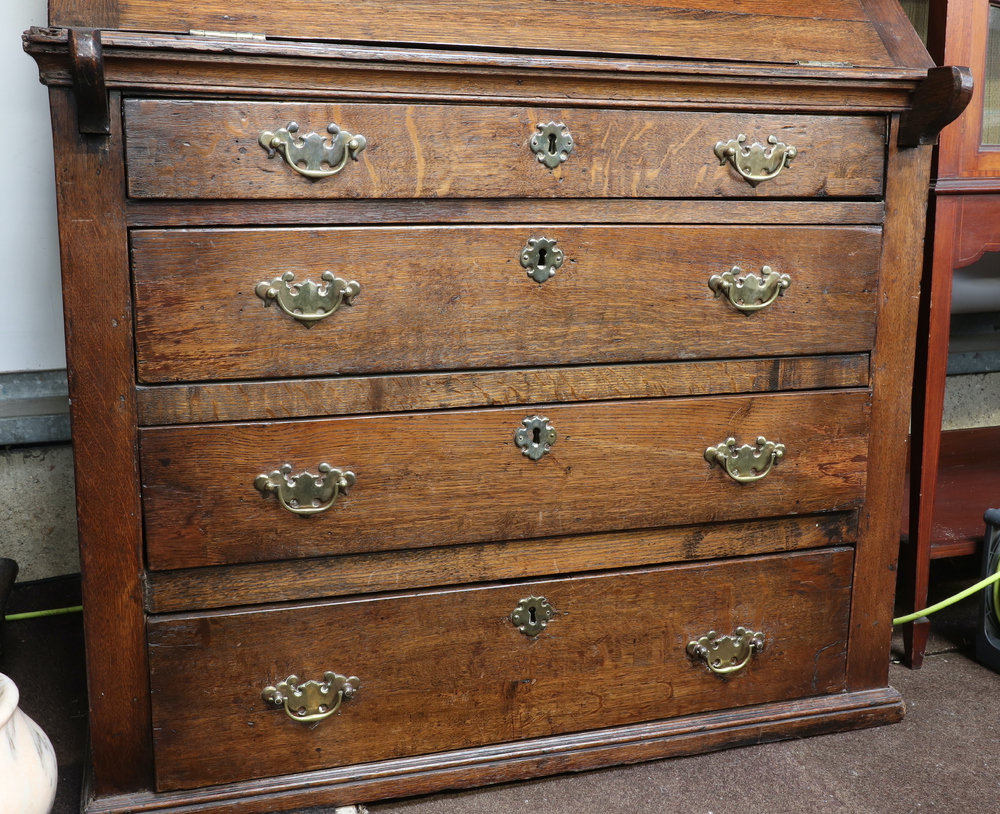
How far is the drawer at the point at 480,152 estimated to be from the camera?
3.76ft

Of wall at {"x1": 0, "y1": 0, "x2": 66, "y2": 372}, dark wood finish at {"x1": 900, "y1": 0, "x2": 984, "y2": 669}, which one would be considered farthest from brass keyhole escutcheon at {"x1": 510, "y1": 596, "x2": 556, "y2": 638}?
wall at {"x1": 0, "y1": 0, "x2": 66, "y2": 372}

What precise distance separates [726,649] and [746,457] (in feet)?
1.05

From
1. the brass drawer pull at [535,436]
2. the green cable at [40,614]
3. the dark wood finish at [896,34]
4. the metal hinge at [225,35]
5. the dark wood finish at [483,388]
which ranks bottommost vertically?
the green cable at [40,614]

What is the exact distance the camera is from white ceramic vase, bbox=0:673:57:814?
107 cm

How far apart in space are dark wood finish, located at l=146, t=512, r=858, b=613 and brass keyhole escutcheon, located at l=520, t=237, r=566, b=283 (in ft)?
1.32

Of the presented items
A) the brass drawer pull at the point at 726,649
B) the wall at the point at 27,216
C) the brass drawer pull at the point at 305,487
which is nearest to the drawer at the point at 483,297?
the brass drawer pull at the point at 305,487

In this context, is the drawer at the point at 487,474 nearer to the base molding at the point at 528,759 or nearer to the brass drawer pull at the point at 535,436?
the brass drawer pull at the point at 535,436

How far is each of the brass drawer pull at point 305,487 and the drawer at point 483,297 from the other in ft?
0.46

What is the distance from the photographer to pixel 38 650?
1786mm

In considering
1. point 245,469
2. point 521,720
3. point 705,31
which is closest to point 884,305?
point 705,31

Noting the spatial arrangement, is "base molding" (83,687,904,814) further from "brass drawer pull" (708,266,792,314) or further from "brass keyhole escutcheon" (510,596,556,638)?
"brass drawer pull" (708,266,792,314)

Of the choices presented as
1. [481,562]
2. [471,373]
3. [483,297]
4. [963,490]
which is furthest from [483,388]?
[963,490]

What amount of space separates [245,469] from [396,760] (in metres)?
0.51

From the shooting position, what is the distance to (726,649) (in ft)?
4.84
